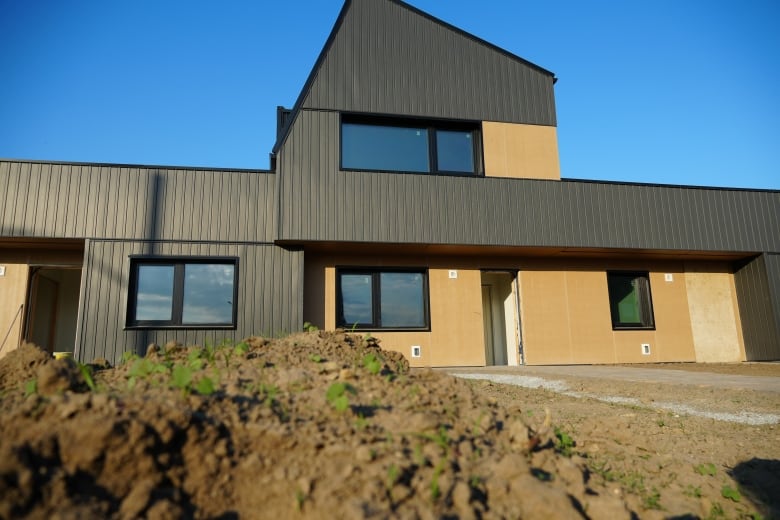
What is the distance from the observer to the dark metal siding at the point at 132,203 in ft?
29.6

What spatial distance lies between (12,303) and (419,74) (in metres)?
9.18

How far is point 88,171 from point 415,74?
6528 mm

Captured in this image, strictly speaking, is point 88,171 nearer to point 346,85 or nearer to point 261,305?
point 261,305

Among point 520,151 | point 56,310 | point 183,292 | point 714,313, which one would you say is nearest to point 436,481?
point 183,292

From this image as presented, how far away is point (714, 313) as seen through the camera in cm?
1200

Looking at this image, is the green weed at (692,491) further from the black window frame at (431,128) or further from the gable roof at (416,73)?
the gable roof at (416,73)

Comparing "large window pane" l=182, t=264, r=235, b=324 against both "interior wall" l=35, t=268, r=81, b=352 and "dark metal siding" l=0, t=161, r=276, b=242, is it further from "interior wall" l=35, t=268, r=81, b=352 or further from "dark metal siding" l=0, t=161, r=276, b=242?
"interior wall" l=35, t=268, r=81, b=352

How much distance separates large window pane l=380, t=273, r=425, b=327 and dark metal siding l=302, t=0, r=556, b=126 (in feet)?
11.2

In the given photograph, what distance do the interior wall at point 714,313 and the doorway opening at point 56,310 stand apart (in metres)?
15.0

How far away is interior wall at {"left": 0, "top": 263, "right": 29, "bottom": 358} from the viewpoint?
32.3 ft

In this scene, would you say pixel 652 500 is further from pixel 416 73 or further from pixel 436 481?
pixel 416 73

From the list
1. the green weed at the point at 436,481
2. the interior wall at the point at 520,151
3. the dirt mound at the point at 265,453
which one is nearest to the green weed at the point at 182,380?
the dirt mound at the point at 265,453

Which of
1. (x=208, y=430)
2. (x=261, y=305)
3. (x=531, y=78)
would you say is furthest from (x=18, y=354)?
(x=531, y=78)

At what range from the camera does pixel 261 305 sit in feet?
30.8
